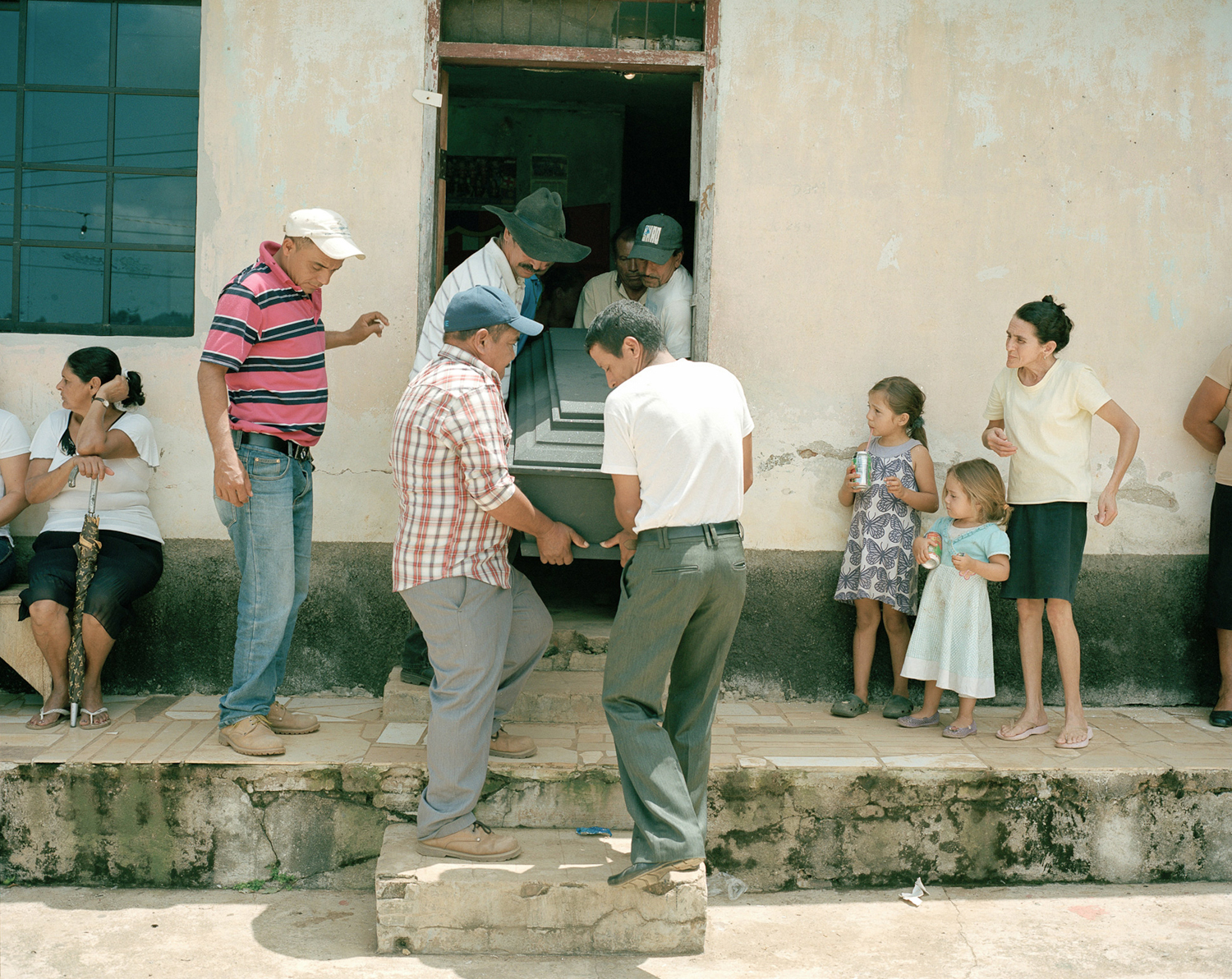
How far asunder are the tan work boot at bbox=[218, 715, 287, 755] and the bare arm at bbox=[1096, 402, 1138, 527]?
3.32 m

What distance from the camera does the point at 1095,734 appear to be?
455cm

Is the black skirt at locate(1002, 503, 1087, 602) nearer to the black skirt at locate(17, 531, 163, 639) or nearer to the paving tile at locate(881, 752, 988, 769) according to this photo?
the paving tile at locate(881, 752, 988, 769)

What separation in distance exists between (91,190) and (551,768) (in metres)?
3.47

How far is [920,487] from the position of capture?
461cm

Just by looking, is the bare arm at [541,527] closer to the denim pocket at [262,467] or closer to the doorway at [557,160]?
the denim pocket at [262,467]

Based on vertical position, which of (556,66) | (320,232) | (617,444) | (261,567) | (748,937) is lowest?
(748,937)

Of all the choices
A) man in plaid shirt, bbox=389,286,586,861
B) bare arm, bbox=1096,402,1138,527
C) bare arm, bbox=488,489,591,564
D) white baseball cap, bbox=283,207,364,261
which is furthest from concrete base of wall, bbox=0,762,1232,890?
white baseball cap, bbox=283,207,364,261

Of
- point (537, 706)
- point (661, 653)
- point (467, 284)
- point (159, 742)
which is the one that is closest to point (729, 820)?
point (537, 706)

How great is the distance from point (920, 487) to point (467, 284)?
6.95 feet

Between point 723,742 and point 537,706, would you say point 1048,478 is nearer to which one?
point 723,742

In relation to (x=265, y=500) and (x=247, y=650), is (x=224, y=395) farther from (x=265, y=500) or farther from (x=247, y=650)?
(x=247, y=650)

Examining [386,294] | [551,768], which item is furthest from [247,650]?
[386,294]

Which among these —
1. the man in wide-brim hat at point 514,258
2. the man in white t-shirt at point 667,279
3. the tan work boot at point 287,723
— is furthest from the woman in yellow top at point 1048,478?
the tan work boot at point 287,723

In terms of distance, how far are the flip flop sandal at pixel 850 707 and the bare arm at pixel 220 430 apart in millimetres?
2718
